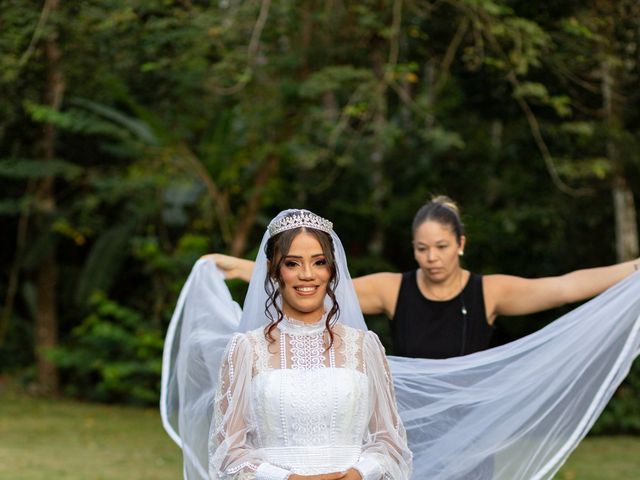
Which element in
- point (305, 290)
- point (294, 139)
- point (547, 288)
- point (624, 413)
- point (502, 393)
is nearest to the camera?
point (305, 290)

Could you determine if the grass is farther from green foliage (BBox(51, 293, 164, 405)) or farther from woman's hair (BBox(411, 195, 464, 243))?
woman's hair (BBox(411, 195, 464, 243))

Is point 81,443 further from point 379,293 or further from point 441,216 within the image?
point 441,216

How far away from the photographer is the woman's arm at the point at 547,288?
201 inches

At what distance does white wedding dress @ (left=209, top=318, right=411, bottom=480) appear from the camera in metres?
3.57

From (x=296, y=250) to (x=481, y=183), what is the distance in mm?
10242

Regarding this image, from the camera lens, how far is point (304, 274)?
3.55 m

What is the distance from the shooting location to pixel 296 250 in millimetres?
3604

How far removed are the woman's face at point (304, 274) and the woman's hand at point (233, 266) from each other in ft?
5.58

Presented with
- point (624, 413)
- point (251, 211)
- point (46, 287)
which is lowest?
point (624, 413)

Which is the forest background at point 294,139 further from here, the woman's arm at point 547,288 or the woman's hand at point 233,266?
the woman's hand at point 233,266

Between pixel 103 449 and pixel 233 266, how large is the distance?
662 centimetres

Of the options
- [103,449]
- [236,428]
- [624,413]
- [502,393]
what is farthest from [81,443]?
[236,428]

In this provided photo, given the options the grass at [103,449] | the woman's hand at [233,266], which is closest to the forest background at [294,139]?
the grass at [103,449]

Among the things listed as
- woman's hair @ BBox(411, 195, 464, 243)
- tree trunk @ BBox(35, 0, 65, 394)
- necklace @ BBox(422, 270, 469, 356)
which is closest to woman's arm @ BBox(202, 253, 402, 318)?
necklace @ BBox(422, 270, 469, 356)
